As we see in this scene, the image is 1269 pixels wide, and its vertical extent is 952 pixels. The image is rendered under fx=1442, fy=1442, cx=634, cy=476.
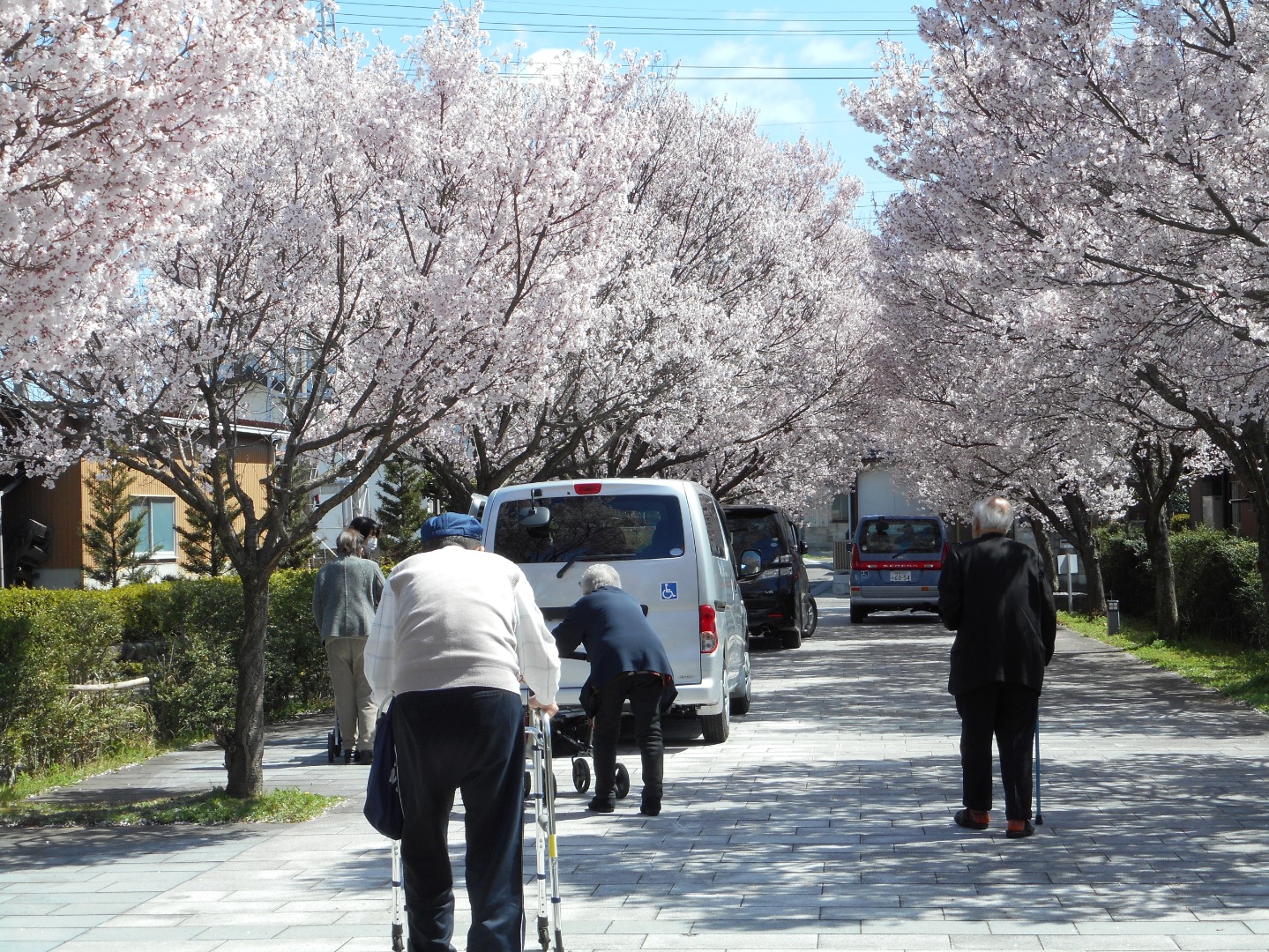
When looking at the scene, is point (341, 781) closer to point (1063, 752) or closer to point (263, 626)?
point (263, 626)

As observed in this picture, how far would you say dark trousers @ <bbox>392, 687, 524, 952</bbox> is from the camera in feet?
16.4

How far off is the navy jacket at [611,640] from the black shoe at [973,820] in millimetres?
1993

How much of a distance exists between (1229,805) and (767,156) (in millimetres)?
18781

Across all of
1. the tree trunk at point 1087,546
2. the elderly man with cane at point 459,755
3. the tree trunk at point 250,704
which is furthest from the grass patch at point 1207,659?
the elderly man with cane at point 459,755

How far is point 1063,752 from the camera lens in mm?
10781

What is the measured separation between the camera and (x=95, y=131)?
19.2ft

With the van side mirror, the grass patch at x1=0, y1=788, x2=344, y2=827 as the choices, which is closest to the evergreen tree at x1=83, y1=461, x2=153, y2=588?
the van side mirror

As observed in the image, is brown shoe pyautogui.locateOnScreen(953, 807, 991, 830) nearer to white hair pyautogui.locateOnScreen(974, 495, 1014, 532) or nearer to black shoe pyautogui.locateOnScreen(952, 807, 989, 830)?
black shoe pyautogui.locateOnScreen(952, 807, 989, 830)

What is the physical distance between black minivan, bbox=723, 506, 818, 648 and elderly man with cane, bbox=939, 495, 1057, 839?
43.8 feet

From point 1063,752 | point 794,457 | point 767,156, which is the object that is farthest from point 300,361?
point 794,457

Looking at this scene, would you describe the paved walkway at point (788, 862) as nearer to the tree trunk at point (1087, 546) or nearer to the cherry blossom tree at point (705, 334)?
the cherry blossom tree at point (705, 334)

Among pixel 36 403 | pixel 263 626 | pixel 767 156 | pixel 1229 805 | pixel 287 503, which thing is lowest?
pixel 1229 805

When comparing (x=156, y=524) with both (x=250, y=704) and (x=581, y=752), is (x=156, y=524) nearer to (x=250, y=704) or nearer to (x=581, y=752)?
(x=581, y=752)

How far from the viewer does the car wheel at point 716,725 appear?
1162cm
